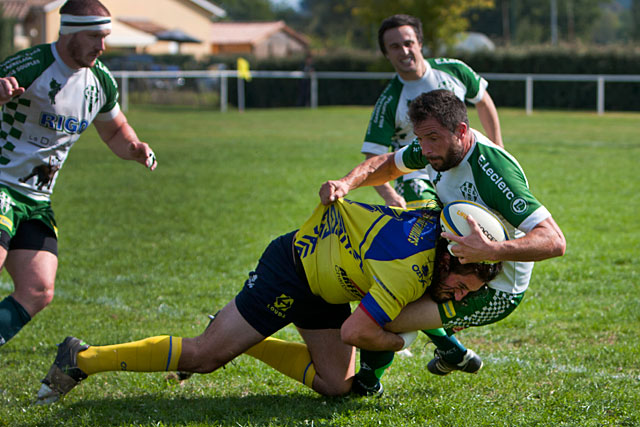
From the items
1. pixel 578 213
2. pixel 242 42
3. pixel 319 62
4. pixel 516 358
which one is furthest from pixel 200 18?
pixel 516 358

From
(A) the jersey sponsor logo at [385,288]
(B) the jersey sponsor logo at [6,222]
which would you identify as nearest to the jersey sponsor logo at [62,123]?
(B) the jersey sponsor logo at [6,222]

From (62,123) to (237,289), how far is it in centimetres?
261

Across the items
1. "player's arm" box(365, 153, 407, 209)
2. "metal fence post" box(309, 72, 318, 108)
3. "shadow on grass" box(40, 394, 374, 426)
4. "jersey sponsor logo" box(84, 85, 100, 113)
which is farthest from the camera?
"metal fence post" box(309, 72, 318, 108)

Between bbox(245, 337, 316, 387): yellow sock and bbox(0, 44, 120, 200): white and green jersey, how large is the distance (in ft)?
5.51

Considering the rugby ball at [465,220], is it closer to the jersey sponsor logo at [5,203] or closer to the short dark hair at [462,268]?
the short dark hair at [462,268]

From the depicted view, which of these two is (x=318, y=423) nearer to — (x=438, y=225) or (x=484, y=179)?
(x=438, y=225)

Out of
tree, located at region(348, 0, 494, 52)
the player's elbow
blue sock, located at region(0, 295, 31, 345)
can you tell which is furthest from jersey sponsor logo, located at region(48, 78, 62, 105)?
tree, located at region(348, 0, 494, 52)

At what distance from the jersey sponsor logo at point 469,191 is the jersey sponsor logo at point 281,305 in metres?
1.13

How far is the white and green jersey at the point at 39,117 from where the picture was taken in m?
4.57

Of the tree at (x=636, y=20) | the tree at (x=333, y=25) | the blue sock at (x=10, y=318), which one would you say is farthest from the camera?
the tree at (x=333, y=25)

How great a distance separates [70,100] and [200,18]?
6188 centimetres

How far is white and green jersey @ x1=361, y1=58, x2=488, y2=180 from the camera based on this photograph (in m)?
5.92

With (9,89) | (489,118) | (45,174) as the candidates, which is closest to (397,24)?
(489,118)

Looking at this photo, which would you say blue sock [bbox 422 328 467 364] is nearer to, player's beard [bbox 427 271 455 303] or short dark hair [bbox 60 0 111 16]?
player's beard [bbox 427 271 455 303]
